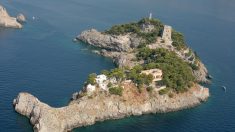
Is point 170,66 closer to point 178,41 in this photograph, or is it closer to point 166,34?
point 178,41

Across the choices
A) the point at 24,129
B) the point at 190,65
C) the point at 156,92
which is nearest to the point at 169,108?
the point at 156,92

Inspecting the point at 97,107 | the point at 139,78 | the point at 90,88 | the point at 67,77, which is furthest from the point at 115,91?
the point at 67,77

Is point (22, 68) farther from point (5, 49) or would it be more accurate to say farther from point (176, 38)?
point (176, 38)

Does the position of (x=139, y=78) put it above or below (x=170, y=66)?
below

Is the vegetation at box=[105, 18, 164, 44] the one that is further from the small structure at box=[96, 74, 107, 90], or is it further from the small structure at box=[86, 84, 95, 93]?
the small structure at box=[86, 84, 95, 93]

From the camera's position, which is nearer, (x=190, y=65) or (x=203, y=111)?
(x=203, y=111)

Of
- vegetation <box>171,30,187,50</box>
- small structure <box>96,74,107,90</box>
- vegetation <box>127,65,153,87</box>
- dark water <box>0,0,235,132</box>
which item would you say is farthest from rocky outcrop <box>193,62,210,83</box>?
small structure <box>96,74,107,90</box>
